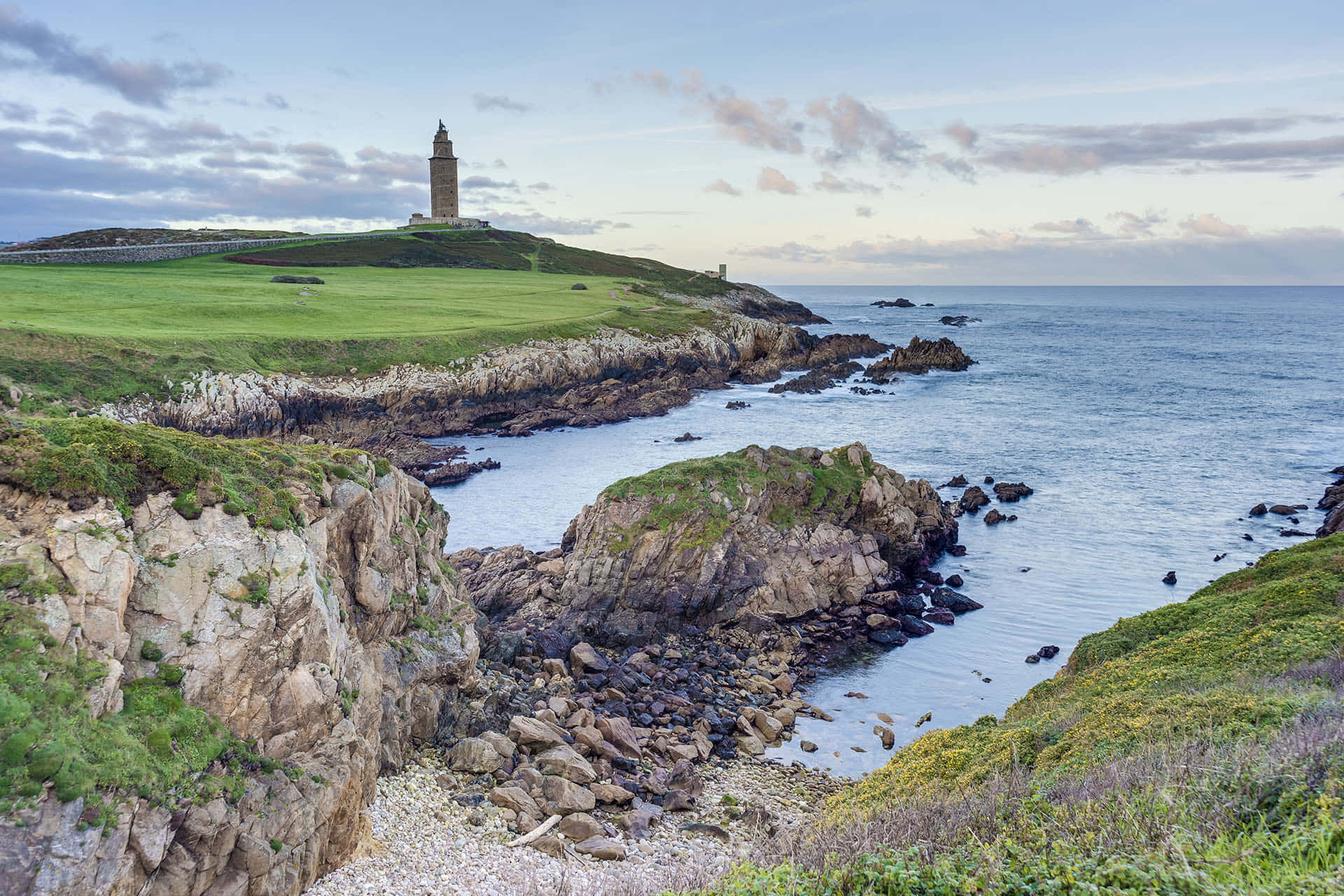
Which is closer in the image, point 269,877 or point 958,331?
point 269,877

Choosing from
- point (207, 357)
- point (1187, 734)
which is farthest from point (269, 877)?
point (207, 357)

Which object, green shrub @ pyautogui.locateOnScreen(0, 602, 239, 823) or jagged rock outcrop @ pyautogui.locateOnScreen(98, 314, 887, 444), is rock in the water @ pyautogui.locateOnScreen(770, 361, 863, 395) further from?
green shrub @ pyautogui.locateOnScreen(0, 602, 239, 823)

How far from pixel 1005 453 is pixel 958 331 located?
108m

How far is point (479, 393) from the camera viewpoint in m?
60.6

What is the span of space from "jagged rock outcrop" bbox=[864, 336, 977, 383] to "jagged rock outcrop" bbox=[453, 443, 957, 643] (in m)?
57.6

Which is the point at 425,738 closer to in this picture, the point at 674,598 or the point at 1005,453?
the point at 674,598

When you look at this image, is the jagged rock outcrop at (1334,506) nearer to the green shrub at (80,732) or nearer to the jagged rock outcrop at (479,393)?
the green shrub at (80,732)

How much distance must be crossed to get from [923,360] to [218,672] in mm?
90337

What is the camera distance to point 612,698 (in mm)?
20891

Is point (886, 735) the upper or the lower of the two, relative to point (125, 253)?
lower

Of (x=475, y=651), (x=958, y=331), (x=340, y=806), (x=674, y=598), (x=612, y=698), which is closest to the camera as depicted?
(x=340, y=806)

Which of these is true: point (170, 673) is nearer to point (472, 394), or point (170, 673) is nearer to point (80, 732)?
point (80, 732)

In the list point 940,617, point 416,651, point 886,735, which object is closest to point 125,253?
point 416,651

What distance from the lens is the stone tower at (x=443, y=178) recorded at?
486ft
